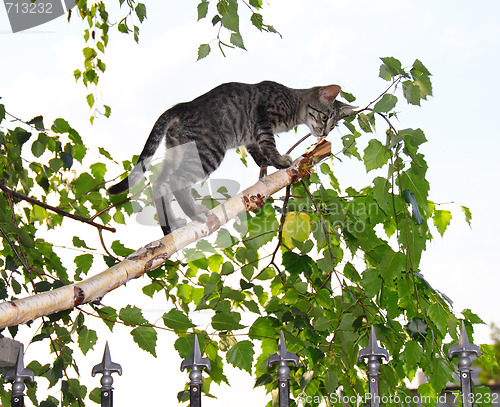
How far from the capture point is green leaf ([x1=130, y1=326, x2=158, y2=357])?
6.48ft

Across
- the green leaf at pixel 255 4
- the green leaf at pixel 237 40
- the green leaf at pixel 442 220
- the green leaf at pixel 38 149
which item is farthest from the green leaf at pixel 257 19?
the green leaf at pixel 442 220

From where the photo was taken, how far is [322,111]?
12.1 feet

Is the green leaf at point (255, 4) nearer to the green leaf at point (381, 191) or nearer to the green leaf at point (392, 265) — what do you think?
the green leaf at point (381, 191)

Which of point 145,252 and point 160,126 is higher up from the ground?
point 160,126

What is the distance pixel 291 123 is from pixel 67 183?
161 cm

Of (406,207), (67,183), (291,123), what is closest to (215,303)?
(406,207)

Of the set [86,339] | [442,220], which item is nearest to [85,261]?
[86,339]

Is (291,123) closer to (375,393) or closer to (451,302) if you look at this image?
(451,302)

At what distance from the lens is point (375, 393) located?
1.82m

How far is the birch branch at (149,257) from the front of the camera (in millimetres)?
1825

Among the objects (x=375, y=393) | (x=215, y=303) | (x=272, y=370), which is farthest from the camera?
(x=215, y=303)

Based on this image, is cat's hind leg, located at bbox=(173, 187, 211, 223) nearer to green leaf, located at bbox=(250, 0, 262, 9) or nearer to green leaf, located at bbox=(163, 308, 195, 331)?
green leaf, located at bbox=(163, 308, 195, 331)

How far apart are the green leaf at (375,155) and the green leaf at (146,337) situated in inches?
43.5

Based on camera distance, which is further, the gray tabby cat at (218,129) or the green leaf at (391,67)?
the gray tabby cat at (218,129)
